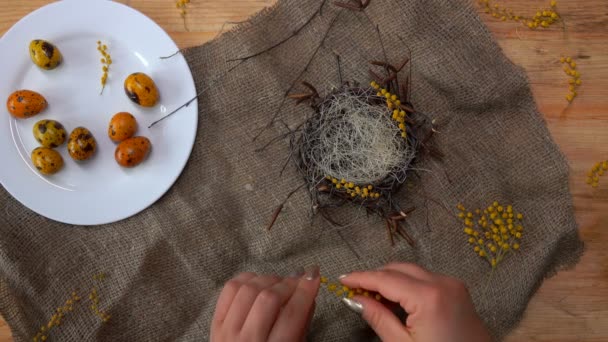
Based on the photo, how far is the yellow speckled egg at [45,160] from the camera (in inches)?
41.6

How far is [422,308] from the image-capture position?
0.84 m

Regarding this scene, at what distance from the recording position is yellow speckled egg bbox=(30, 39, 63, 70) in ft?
3.46

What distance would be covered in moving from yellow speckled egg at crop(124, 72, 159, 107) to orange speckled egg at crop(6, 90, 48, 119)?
0.18m

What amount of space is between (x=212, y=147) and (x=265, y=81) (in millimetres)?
182

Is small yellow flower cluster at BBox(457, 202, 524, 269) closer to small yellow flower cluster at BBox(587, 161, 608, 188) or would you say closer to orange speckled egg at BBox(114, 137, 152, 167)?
small yellow flower cluster at BBox(587, 161, 608, 188)

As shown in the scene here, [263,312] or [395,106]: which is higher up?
[395,106]

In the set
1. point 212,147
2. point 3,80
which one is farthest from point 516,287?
point 3,80

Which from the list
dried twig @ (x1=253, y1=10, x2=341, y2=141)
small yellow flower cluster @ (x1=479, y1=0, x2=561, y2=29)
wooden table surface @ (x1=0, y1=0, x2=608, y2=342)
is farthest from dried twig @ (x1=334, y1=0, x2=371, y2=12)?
small yellow flower cluster @ (x1=479, y1=0, x2=561, y2=29)

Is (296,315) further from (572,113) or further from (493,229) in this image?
(572,113)

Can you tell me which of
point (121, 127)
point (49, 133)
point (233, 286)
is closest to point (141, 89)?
point (121, 127)

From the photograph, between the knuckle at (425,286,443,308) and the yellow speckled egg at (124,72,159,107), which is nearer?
the knuckle at (425,286,443,308)

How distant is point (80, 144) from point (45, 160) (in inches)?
3.1

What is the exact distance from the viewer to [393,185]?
3.56 feet

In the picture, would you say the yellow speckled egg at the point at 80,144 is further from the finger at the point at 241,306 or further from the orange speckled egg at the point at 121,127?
the finger at the point at 241,306
